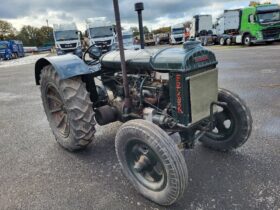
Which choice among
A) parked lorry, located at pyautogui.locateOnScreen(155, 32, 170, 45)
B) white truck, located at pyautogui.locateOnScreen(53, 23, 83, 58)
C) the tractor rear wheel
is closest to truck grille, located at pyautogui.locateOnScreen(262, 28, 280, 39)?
white truck, located at pyautogui.locateOnScreen(53, 23, 83, 58)

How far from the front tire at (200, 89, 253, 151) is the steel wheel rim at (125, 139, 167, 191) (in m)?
1.12

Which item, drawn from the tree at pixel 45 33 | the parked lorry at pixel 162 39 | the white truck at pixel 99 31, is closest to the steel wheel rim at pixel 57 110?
the white truck at pixel 99 31

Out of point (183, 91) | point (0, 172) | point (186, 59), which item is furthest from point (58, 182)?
point (186, 59)

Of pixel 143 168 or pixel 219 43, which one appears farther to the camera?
pixel 219 43

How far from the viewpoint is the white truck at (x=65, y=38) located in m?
20.7

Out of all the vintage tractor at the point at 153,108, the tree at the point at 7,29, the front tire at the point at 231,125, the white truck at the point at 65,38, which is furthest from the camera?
the tree at the point at 7,29

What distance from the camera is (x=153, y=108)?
308 centimetres

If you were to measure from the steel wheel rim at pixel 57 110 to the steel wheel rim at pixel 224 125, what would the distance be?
1942 mm

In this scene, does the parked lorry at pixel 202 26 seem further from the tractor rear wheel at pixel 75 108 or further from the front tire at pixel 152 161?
the front tire at pixel 152 161

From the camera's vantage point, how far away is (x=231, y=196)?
102 inches

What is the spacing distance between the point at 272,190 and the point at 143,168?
4.15 ft

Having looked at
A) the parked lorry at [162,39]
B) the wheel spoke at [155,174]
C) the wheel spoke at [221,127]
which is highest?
the wheel spoke at [221,127]

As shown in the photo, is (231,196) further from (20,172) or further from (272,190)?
(20,172)

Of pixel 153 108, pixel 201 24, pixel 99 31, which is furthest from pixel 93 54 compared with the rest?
pixel 201 24
